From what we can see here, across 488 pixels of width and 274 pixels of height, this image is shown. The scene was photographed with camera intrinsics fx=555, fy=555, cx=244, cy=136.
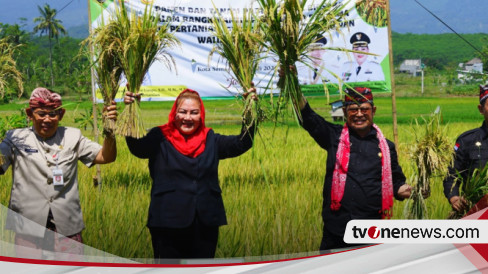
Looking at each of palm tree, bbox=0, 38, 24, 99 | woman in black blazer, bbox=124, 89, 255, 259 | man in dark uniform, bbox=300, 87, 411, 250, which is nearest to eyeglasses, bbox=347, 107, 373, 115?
man in dark uniform, bbox=300, 87, 411, 250

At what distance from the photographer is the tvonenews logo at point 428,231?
363 centimetres

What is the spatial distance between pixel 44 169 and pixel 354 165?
6.03ft

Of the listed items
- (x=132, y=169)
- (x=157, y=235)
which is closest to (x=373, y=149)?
(x=157, y=235)

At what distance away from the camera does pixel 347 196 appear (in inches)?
132

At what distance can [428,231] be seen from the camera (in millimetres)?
3904

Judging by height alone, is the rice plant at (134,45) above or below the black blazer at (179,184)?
above

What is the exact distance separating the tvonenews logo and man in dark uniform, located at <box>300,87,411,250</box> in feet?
0.75

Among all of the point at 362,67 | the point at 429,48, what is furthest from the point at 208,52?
the point at 429,48

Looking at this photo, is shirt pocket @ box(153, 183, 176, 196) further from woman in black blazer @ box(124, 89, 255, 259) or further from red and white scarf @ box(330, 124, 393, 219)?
red and white scarf @ box(330, 124, 393, 219)

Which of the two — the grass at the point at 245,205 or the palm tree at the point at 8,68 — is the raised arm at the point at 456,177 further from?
the palm tree at the point at 8,68

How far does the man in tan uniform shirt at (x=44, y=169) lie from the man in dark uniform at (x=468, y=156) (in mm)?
2205

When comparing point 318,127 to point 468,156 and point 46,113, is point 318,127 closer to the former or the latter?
point 468,156

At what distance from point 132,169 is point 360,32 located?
317 cm

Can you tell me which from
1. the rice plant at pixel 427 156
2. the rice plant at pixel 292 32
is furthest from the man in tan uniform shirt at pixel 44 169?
the rice plant at pixel 427 156
